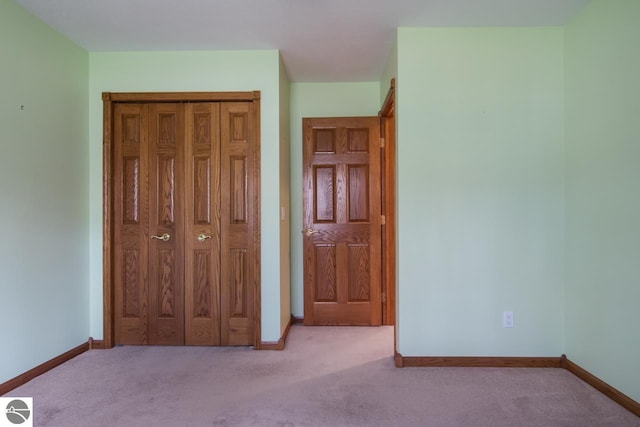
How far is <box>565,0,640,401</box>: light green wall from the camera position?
6.52 ft

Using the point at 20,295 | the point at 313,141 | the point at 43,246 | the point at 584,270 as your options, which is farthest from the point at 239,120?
the point at 584,270

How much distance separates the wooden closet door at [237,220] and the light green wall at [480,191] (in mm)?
1209

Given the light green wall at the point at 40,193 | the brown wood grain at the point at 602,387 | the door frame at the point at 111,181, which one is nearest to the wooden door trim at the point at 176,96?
the door frame at the point at 111,181

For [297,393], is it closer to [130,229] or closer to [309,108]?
[130,229]

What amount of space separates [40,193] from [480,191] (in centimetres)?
308

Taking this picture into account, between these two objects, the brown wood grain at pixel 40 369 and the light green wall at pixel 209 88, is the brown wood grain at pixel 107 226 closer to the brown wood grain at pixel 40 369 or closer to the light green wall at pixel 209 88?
the light green wall at pixel 209 88

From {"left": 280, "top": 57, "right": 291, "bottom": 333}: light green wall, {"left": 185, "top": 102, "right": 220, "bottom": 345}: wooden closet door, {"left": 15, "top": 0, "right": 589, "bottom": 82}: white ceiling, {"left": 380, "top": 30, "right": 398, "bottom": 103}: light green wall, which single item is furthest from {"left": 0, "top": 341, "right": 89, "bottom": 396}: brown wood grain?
{"left": 380, "top": 30, "right": 398, "bottom": 103}: light green wall

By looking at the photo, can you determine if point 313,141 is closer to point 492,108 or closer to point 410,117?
point 410,117

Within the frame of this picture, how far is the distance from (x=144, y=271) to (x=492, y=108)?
300cm

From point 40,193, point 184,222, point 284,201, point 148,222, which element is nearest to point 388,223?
point 284,201

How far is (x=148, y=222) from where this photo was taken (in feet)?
9.75

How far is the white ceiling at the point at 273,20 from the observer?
2.28 metres

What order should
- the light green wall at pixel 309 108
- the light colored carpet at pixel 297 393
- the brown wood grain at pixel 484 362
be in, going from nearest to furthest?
the light colored carpet at pixel 297 393 → the brown wood grain at pixel 484 362 → the light green wall at pixel 309 108

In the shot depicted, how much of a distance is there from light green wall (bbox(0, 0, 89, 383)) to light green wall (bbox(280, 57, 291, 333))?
158 centimetres
